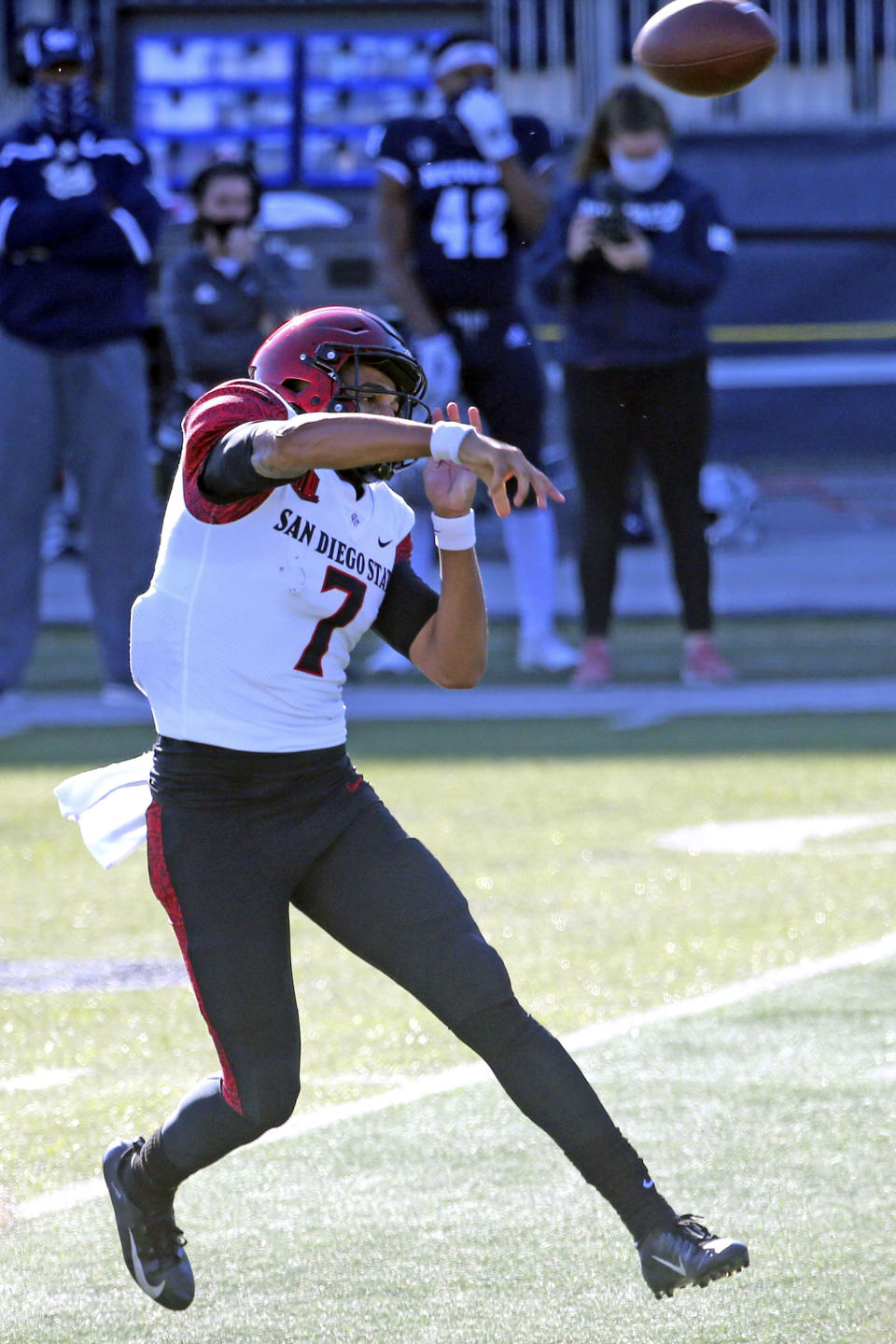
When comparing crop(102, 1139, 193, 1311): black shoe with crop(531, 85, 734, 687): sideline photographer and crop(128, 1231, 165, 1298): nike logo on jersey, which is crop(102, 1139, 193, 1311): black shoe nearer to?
crop(128, 1231, 165, 1298): nike logo on jersey

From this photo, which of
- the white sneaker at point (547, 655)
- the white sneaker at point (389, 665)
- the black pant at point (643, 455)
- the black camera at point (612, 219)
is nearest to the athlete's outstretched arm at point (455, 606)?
the black camera at point (612, 219)

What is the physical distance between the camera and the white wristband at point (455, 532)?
3.44 metres

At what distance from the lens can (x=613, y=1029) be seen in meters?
5.06

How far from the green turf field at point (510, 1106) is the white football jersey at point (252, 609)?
89 cm

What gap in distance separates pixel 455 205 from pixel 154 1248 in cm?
689

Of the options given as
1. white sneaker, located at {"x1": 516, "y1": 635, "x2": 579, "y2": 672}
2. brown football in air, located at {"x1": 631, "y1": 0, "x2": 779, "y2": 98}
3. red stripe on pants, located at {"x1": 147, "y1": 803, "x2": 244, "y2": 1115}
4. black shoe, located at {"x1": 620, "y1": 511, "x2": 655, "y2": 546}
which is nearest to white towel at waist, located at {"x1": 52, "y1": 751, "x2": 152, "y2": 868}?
red stripe on pants, located at {"x1": 147, "y1": 803, "x2": 244, "y2": 1115}

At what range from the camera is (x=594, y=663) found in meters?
10.1

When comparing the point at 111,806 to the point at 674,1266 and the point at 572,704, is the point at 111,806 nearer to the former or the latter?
the point at 674,1266

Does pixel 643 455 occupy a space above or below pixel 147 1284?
above

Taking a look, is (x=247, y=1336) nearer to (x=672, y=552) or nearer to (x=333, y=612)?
(x=333, y=612)

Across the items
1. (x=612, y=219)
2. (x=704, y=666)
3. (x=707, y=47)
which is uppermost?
(x=707, y=47)

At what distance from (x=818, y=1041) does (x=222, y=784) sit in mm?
1902

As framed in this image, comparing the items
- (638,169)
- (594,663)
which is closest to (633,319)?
(638,169)

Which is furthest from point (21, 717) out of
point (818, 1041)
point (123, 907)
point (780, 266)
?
point (780, 266)
